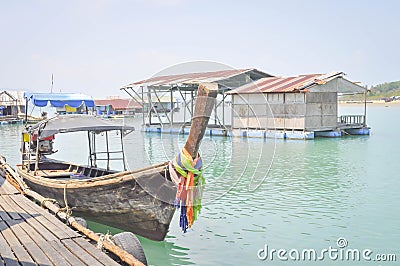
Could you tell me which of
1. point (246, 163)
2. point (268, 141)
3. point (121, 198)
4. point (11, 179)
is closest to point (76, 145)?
point (268, 141)

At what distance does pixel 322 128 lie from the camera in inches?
1005

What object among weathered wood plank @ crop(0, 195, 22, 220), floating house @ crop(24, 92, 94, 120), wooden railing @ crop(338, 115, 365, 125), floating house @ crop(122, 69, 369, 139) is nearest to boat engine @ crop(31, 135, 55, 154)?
weathered wood plank @ crop(0, 195, 22, 220)

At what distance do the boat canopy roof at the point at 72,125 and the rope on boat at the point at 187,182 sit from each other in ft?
11.8

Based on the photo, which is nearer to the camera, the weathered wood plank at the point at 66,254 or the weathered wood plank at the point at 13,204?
the weathered wood plank at the point at 66,254

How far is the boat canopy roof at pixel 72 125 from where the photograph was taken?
9.17 metres

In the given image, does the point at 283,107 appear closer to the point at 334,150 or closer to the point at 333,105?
the point at 333,105

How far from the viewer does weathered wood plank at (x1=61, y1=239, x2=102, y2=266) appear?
14.5 ft

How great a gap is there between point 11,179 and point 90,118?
2114mm

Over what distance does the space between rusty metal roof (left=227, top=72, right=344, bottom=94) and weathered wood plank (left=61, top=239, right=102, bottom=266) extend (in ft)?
65.7

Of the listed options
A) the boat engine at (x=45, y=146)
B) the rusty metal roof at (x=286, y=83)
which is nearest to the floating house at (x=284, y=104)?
the rusty metal roof at (x=286, y=83)

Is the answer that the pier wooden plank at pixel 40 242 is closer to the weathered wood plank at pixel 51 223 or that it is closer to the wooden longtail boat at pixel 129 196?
the weathered wood plank at pixel 51 223

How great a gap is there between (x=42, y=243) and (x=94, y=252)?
2.45 feet

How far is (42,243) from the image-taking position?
16.6 ft

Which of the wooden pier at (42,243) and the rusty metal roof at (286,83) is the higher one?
the rusty metal roof at (286,83)
